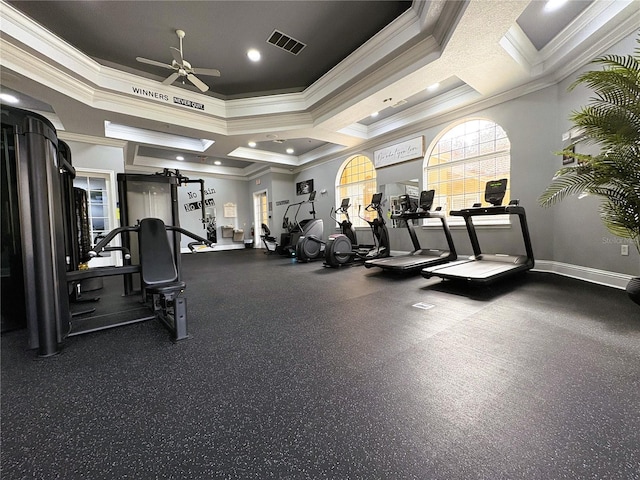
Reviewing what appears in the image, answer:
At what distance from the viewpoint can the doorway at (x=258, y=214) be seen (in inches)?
435

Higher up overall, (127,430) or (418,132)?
(418,132)

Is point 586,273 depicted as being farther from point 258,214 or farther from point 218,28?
point 258,214

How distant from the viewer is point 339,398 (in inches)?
55.6

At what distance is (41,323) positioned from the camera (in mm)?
1969

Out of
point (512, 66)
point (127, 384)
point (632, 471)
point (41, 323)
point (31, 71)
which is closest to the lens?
point (632, 471)

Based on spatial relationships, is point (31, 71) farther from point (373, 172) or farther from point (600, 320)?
point (600, 320)

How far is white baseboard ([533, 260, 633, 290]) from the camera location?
10.8 ft

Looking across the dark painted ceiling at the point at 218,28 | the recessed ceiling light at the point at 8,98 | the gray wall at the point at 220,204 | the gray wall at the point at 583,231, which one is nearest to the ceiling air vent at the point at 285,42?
the dark painted ceiling at the point at 218,28

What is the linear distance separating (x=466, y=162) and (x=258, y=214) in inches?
329

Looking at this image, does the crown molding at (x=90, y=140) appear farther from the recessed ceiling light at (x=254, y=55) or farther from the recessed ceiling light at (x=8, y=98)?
the recessed ceiling light at (x=254, y=55)

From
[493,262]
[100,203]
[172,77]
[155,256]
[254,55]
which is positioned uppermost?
[254,55]

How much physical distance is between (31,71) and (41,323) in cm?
388

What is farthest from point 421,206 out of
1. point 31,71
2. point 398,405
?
point 31,71

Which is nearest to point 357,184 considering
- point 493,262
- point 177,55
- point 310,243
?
point 310,243
